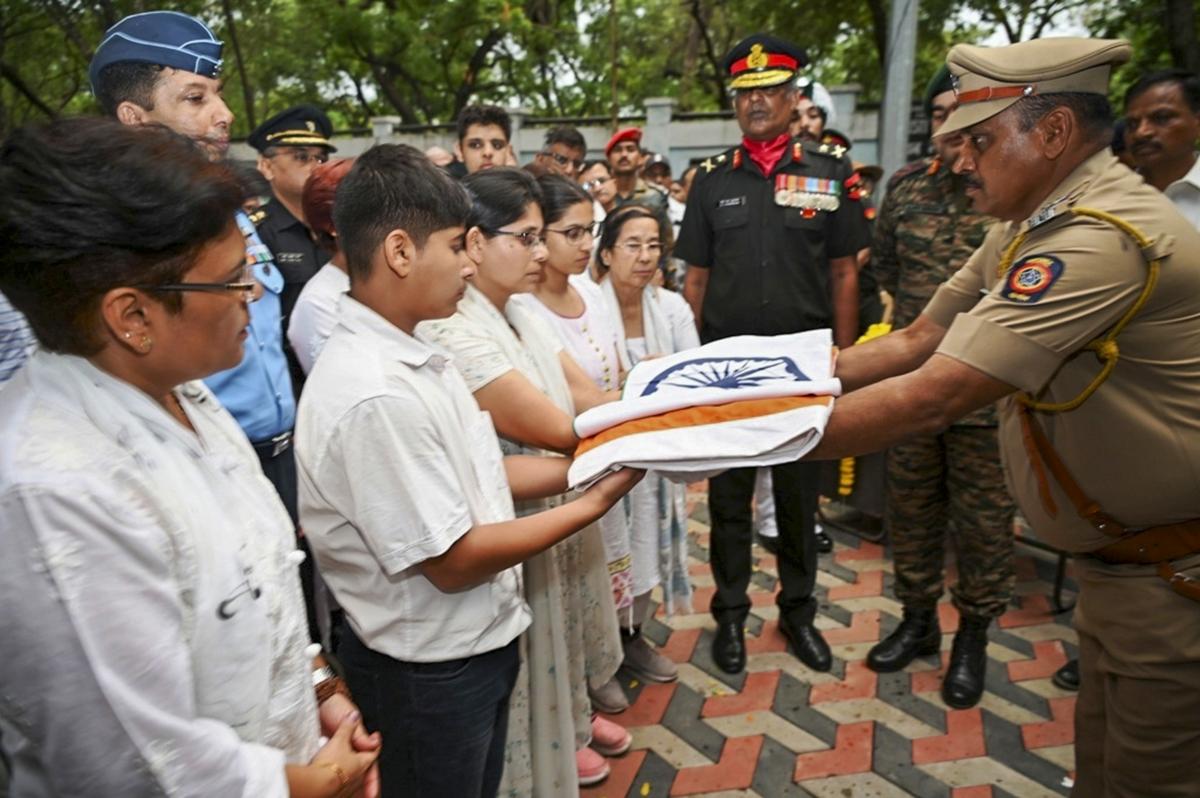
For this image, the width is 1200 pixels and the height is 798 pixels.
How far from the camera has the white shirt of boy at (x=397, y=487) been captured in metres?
1.52

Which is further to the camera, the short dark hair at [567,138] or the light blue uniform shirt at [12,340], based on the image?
the short dark hair at [567,138]

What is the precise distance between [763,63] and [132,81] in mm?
2470

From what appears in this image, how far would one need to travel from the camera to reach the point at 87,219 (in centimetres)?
100

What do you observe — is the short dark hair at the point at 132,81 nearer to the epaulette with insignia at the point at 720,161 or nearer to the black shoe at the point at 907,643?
the epaulette with insignia at the point at 720,161

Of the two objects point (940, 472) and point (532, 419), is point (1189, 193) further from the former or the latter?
point (532, 419)

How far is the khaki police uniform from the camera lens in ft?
5.87

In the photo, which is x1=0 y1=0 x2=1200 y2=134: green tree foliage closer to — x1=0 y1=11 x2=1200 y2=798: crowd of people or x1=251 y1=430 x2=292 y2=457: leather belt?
x1=0 y1=11 x2=1200 y2=798: crowd of people

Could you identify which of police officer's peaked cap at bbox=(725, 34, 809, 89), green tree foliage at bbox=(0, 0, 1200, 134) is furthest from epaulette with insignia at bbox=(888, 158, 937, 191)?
green tree foliage at bbox=(0, 0, 1200, 134)

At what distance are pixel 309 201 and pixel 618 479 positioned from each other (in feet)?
6.29

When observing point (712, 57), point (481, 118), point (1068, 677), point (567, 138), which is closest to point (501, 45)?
point (712, 57)

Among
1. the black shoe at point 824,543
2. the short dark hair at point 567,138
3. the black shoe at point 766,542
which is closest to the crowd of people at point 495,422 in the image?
the black shoe at point 766,542

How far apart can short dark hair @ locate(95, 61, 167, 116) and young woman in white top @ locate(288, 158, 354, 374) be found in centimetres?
61

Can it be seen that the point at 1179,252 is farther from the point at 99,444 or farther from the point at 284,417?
the point at 284,417

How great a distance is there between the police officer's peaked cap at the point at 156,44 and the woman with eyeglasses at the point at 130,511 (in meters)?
1.64
